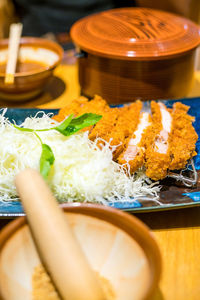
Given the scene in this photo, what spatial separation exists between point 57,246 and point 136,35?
5.32 ft

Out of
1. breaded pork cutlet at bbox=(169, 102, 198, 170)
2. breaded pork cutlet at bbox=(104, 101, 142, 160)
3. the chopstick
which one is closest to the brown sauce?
the chopstick

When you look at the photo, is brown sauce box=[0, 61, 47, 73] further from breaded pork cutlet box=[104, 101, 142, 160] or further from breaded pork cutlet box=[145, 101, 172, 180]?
breaded pork cutlet box=[145, 101, 172, 180]

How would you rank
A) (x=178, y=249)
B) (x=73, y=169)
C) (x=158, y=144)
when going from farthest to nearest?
(x=158, y=144) < (x=73, y=169) < (x=178, y=249)

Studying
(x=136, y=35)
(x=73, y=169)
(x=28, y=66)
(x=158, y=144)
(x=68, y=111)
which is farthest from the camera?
(x=28, y=66)

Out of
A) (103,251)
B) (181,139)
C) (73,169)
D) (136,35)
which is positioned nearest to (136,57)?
(136,35)

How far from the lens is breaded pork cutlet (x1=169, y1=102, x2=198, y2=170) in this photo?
1592 millimetres

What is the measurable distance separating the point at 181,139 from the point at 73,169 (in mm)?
609

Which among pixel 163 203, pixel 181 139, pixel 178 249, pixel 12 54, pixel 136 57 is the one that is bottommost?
pixel 178 249

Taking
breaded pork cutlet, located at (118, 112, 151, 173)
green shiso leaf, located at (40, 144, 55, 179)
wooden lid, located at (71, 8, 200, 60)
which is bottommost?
breaded pork cutlet, located at (118, 112, 151, 173)

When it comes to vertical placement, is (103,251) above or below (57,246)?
below

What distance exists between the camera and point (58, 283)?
3.18 feet

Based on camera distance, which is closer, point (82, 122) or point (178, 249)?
point (178, 249)

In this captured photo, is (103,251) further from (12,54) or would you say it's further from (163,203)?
(12,54)

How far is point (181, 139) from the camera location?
172 centimetres
